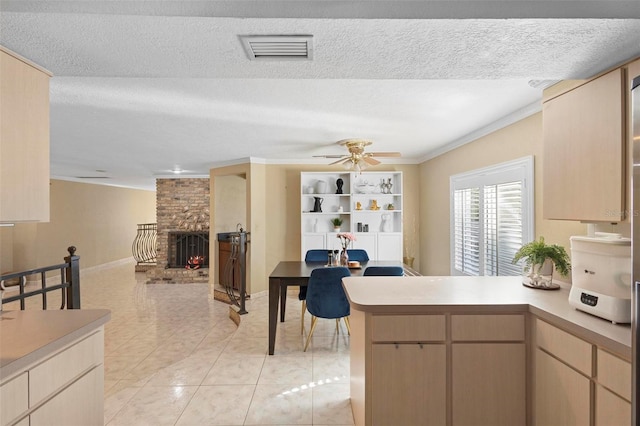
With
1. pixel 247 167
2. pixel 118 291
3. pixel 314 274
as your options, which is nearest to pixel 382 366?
pixel 314 274

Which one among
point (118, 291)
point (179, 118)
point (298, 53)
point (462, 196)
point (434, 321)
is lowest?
point (118, 291)

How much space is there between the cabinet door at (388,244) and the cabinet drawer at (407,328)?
3.72 metres

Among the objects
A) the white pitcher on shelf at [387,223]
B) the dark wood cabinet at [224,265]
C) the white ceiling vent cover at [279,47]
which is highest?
the white ceiling vent cover at [279,47]

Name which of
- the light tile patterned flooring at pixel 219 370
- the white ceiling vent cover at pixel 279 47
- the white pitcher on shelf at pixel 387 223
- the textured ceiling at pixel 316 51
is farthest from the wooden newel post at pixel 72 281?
the white pitcher on shelf at pixel 387 223

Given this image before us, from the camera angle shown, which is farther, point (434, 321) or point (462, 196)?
point (462, 196)

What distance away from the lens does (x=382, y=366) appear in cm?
181

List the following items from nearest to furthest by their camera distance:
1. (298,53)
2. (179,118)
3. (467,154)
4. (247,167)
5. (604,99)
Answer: (298,53), (604,99), (179,118), (467,154), (247,167)

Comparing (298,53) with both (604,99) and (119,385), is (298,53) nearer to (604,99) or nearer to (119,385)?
(604,99)

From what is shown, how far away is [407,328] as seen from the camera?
1825 mm

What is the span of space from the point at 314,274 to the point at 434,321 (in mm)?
1491

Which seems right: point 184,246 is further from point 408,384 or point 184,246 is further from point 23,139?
point 408,384

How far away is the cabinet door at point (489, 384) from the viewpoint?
1.82 metres

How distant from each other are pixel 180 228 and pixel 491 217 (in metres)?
6.51

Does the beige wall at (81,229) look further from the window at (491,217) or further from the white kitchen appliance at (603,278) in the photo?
the white kitchen appliance at (603,278)
